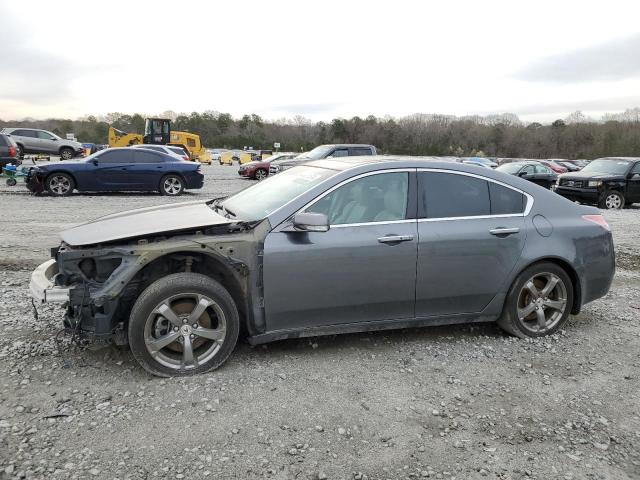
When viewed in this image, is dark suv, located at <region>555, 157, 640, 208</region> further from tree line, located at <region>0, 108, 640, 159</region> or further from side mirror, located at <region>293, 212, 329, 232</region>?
tree line, located at <region>0, 108, 640, 159</region>

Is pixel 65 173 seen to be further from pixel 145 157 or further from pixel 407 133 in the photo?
pixel 407 133

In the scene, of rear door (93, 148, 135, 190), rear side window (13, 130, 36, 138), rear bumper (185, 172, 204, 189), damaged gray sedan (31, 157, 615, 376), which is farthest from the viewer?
rear side window (13, 130, 36, 138)

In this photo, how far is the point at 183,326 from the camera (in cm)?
357

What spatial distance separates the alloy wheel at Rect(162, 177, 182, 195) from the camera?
15472 mm

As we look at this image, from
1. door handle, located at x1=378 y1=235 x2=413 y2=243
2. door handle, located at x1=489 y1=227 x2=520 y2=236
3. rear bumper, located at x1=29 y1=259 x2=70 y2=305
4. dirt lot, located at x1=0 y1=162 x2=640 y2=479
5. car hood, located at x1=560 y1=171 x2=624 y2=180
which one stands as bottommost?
dirt lot, located at x1=0 y1=162 x2=640 y2=479

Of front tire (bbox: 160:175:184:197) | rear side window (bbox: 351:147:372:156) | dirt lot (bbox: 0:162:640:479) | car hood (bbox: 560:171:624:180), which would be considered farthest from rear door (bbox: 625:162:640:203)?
front tire (bbox: 160:175:184:197)

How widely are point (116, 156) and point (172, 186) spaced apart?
180 centimetres

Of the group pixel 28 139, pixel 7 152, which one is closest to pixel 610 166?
pixel 7 152

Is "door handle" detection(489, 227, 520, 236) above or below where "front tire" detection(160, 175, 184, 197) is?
above

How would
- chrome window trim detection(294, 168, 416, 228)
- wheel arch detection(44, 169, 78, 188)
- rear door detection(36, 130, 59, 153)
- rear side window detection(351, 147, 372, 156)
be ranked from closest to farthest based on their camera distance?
1. chrome window trim detection(294, 168, 416, 228)
2. wheel arch detection(44, 169, 78, 188)
3. rear side window detection(351, 147, 372, 156)
4. rear door detection(36, 130, 59, 153)

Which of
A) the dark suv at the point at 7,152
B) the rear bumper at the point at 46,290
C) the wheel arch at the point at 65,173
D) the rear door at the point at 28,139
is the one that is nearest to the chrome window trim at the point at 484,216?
the rear bumper at the point at 46,290

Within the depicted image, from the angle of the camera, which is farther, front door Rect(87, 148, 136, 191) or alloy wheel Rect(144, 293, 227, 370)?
front door Rect(87, 148, 136, 191)

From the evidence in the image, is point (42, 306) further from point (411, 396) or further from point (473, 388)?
point (473, 388)

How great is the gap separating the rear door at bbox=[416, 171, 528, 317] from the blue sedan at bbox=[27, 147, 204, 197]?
12.5 m
